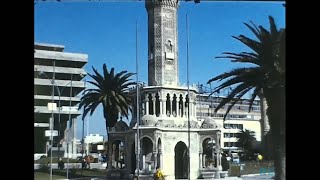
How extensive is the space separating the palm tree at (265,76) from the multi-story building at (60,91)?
11.9 feet

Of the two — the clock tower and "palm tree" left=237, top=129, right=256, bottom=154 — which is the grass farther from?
the clock tower

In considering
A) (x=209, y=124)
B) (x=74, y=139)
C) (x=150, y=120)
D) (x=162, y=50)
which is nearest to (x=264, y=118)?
(x=74, y=139)

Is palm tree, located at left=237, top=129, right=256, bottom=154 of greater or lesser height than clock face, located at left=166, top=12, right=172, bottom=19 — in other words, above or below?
below

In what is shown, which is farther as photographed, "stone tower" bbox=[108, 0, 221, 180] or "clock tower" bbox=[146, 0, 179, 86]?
"clock tower" bbox=[146, 0, 179, 86]

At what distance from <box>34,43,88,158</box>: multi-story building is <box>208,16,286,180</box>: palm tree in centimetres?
363

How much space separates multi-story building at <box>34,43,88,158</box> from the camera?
8.61 meters

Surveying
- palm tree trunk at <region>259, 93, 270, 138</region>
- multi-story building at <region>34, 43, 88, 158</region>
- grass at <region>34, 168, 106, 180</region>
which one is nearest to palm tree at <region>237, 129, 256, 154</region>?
palm tree trunk at <region>259, 93, 270, 138</region>

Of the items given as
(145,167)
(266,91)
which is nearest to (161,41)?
(145,167)

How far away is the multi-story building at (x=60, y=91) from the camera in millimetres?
8609

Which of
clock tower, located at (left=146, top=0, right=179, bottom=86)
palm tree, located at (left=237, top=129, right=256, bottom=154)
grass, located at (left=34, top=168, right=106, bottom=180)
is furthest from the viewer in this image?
clock tower, located at (left=146, top=0, right=179, bottom=86)

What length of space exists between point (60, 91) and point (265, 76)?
18.2 ft

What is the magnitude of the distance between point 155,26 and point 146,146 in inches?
297

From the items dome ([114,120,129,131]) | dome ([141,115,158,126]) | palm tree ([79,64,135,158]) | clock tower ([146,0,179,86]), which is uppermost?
clock tower ([146,0,179,86])
